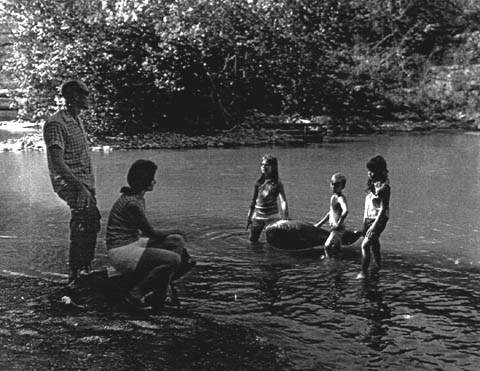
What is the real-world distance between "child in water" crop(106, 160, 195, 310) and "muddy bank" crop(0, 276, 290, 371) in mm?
235

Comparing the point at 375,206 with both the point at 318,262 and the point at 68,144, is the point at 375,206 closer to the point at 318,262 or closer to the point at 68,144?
the point at 318,262

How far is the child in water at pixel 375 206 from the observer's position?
25.8 feet

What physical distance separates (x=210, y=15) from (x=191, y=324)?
21663 millimetres

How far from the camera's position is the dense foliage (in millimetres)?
24953

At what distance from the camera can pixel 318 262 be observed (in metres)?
8.91

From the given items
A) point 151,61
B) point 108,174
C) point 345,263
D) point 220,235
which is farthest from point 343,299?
point 151,61

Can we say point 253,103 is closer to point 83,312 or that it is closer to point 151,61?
point 151,61

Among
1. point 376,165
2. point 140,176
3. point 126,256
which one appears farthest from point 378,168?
point 126,256

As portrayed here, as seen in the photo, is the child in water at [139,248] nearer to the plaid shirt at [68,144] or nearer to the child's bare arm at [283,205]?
the plaid shirt at [68,144]

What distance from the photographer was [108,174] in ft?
58.5

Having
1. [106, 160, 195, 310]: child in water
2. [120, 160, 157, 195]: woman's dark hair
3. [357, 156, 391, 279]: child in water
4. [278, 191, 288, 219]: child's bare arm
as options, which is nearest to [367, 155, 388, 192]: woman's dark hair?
[357, 156, 391, 279]: child in water

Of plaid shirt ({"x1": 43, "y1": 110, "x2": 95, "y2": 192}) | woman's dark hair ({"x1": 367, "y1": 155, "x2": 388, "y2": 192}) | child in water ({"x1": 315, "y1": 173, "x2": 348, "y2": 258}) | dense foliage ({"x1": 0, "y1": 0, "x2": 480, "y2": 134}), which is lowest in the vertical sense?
child in water ({"x1": 315, "y1": 173, "x2": 348, "y2": 258})

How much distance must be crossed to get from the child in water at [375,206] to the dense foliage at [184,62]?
1824 cm

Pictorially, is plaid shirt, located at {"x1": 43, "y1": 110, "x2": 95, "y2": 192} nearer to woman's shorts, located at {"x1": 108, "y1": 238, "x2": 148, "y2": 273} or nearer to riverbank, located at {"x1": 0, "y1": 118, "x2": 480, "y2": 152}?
woman's shorts, located at {"x1": 108, "y1": 238, "x2": 148, "y2": 273}
